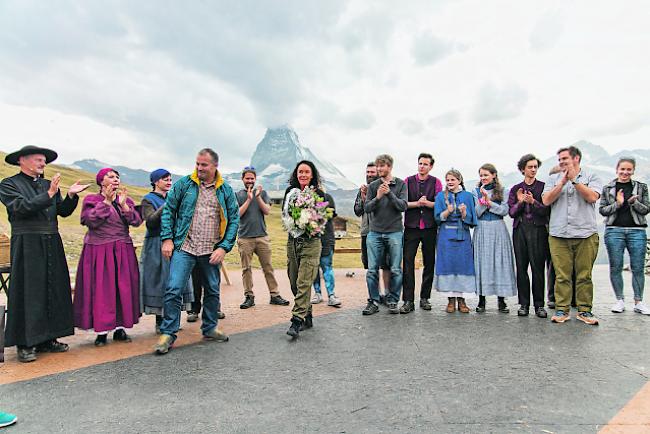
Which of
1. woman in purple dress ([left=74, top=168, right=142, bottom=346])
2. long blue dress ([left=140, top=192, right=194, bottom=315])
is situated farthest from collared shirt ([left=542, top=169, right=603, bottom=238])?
woman in purple dress ([left=74, top=168, right=142, bottom=346])

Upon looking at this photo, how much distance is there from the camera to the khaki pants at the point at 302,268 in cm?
496

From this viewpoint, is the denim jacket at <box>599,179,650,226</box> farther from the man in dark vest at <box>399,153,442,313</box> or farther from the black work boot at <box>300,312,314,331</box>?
the black work boot at <box>300,312,314,331</box>

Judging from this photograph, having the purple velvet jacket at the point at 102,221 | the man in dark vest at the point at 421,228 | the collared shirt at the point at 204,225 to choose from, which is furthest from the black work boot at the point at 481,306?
the purple velvet jacket at the point at 102,221

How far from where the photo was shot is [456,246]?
237 inches

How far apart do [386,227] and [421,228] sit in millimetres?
578

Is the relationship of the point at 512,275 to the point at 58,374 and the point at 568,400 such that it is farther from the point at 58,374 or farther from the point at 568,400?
the point at 58,374

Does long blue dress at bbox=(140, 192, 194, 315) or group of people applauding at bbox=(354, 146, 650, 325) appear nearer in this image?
long blue dress at bbox=(140, 192, 194, 315)

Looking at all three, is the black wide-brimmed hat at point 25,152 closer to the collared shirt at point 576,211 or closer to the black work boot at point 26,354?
the black work boot at point 26,354

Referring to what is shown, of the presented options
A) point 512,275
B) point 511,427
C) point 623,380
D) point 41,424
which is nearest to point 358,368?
point 511,427

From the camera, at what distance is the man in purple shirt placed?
580 centimetres

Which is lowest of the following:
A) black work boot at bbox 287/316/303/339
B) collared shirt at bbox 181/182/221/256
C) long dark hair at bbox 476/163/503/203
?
black work boot at bbox 287/316/303/339

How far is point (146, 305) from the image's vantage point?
5047 millimetres

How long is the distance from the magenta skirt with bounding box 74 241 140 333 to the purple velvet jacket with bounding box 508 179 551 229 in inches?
207

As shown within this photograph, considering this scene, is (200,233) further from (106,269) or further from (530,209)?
(530,209)
